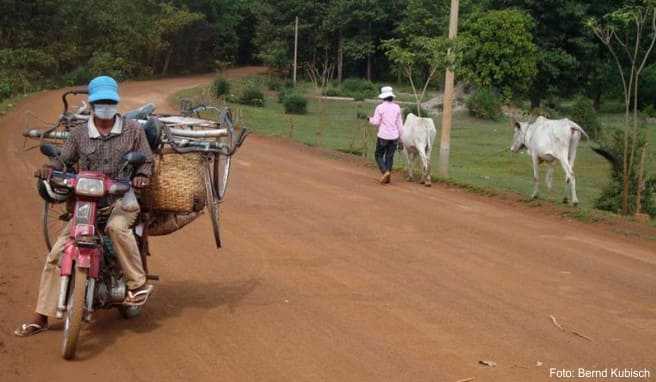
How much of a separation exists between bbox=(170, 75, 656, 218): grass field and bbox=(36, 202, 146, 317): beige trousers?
32.0 ft

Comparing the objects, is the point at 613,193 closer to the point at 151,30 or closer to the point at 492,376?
the point at 492,376

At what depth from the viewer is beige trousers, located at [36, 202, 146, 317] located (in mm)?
5730

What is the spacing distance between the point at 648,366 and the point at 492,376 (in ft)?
3.85

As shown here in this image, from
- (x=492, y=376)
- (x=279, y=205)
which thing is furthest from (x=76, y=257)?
(x=279, y=205)

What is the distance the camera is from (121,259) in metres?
5.82

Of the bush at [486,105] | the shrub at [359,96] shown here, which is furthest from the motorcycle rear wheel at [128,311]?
the shrub at [359,96]

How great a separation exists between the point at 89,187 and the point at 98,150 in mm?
463

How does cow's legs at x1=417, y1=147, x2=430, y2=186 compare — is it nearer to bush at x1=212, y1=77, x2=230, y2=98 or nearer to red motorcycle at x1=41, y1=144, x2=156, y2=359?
red motorcycle at x1=41, y1=144, x2=156, y2=359

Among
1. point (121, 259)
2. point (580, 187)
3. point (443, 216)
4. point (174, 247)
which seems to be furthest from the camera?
point (580, 187)

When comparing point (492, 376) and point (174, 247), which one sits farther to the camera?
point (174, 247)

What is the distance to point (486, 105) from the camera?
1467 inches

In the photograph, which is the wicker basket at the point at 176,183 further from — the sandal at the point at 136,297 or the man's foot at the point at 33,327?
the man's foot at the point at 33,327

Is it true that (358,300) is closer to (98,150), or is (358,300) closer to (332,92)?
(98,150)

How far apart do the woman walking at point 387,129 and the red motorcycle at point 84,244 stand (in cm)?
990
